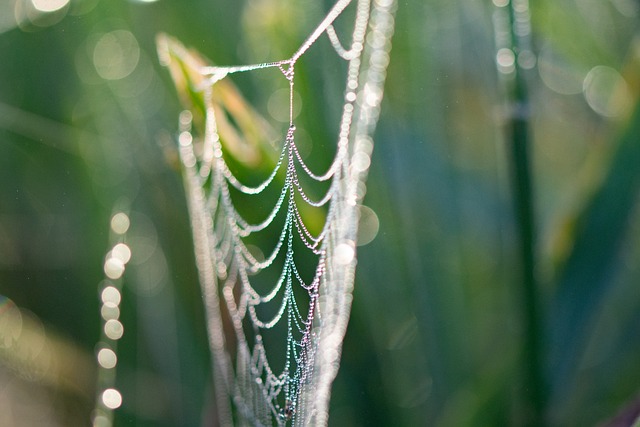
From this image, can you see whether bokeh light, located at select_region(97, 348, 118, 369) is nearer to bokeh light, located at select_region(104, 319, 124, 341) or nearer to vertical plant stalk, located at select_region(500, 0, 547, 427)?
bokeh light, located at select_region(104, 319, 124, 341)

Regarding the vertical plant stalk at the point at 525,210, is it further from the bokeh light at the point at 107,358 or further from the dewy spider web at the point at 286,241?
the bokeh light at the point at 107,358

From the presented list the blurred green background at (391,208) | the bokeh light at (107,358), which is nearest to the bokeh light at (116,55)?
the blurred green background at (391,208)

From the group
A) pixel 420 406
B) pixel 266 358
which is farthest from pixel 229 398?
pixel 420 406

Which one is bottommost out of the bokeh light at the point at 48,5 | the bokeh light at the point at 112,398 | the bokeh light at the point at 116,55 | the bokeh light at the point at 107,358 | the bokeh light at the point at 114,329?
the bokeh light at the point at 112,398

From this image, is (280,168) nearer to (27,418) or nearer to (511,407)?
(511,407)

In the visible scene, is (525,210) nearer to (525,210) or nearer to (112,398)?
(525,210)

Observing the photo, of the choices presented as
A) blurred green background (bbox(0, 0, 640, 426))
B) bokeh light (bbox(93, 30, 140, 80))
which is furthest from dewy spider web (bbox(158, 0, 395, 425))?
bokeh light (bbox(93, 30, 140, 80))
